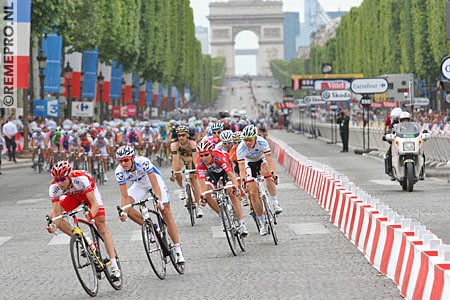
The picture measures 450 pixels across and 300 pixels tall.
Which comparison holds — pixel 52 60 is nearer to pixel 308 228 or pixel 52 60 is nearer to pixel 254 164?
pixel 308 228

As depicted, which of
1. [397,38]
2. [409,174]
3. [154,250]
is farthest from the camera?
[397,38]

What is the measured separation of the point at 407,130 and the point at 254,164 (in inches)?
339

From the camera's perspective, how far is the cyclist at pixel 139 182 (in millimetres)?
13602

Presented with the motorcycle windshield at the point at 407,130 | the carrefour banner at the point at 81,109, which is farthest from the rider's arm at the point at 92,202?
the carrefour banner at the point at 81,109

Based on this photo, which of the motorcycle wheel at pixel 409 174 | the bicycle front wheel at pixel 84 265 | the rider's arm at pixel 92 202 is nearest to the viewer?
the bicycle front wheel at pixel 84 265

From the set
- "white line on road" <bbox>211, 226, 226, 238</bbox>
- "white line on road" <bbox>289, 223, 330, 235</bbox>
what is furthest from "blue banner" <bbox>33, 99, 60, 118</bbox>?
"white line on road" <bbox>289, 223, 330, 235</bbox>

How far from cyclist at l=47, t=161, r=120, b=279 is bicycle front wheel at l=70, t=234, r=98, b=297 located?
239 mm

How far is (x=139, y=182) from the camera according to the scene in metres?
14.1

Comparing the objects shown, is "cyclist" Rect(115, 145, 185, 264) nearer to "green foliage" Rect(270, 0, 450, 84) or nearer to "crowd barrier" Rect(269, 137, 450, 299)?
"crowd barrier" Rect(269, 137, 450, 299)

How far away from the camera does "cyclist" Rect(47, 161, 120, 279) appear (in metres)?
12.5

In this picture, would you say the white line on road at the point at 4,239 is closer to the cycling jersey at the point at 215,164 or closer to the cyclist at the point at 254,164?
the cycling jersey at the point at 215,164

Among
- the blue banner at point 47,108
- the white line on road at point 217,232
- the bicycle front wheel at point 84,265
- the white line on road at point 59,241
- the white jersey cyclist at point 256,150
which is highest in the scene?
the blue banner at point 47,108

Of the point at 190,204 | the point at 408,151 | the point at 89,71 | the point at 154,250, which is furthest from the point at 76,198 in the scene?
the point at 89,71

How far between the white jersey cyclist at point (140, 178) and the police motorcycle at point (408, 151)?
12.5 m
